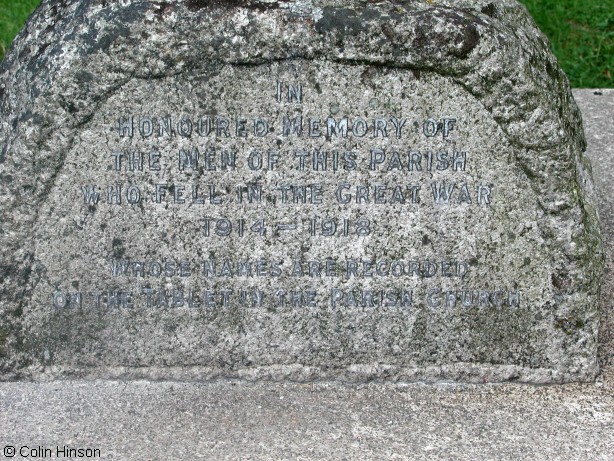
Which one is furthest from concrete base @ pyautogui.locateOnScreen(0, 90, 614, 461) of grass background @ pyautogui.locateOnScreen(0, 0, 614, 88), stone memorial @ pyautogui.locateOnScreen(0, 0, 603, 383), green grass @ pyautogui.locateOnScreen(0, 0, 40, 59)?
green grass @ pyautogui.locateOnScreen(0, 0, 40, 59)

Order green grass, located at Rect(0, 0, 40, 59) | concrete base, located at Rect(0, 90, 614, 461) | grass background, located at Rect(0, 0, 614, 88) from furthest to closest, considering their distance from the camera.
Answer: green grass, located at Rect(0, 0, 40, 59) → grass background, located at Rect(0, 0, 614, 88) → concrete base, located at Rect(0, 90, 614, 461)

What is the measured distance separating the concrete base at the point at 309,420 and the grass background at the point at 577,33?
2833 mm

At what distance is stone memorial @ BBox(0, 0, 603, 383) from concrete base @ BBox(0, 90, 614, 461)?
0.07m

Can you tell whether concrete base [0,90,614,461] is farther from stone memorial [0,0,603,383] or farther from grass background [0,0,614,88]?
grass background [0,0,614,88]

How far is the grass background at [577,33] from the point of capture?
544 cm

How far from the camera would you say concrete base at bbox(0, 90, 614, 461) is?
2553 millimetres

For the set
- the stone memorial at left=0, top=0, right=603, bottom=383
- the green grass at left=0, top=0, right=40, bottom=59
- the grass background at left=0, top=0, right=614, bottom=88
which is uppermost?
the stone memorial at left=0, top=0, right=603, bottom=383

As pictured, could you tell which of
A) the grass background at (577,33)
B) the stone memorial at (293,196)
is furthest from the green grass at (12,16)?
the stone memorial at (293,196)

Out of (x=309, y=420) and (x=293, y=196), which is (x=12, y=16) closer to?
(x=293, y=196)

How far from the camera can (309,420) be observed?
2682 mm

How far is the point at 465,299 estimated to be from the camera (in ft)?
9.32

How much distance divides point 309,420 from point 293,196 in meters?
0.63

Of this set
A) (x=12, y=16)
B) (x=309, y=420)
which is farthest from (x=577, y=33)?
(x=309, y=420)

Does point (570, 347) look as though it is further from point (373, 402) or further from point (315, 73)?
point (315, 73)
